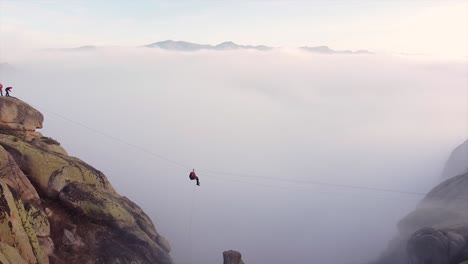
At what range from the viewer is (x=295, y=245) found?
472 ft

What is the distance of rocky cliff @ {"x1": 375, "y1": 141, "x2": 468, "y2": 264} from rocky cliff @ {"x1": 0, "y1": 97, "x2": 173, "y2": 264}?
104 ft

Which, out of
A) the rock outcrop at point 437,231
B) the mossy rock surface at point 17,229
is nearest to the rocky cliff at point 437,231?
the rock outcrop at point 437,231

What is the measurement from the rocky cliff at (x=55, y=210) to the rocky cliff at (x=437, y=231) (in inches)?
1249

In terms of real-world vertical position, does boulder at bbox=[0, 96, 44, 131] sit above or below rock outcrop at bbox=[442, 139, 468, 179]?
above

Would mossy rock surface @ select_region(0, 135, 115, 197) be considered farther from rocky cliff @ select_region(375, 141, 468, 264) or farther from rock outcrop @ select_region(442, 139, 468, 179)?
rock outcrop @ select_region(442, 139, 468, 179)

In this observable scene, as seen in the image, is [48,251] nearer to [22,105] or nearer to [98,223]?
[98,223]

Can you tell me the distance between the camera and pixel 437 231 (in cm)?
5244

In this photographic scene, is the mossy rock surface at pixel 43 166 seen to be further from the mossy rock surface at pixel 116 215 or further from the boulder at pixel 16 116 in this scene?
the boulder at pixel 16 116

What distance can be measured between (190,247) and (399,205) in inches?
3366

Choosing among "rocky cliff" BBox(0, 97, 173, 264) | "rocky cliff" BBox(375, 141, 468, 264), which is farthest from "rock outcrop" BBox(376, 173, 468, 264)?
"rocky cliff" BBox(0, 97, 173, 264)

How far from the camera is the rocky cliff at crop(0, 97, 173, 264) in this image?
31234 millimetres

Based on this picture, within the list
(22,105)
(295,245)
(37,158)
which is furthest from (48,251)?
(295,245)

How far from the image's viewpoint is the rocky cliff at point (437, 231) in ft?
166

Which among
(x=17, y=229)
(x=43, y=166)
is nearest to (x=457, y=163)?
(x=43, y=166)
